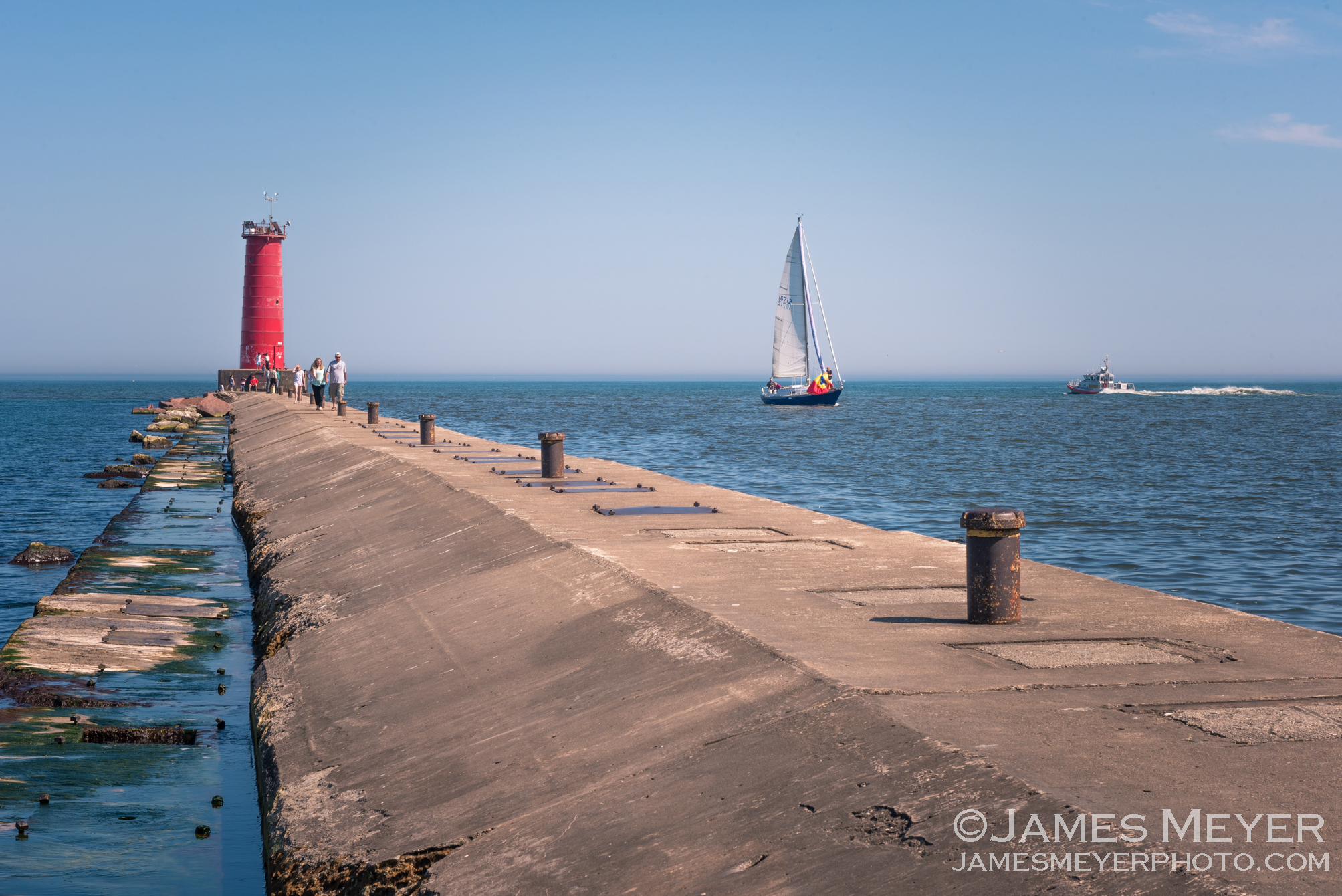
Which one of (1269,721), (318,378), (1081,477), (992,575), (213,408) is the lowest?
(1081,477)

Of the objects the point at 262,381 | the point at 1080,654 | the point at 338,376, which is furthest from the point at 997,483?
the point at 262,381

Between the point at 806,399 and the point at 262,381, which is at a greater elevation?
the point at 262,381

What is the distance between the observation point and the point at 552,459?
55.0ft

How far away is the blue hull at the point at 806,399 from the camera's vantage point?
83562 millimetres

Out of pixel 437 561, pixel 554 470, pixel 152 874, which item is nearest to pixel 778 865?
pixel 152 874

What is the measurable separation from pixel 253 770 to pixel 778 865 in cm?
484

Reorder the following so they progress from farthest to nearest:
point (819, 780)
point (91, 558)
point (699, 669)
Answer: point (91, 558) < point (699, 669) < point (819, 780)

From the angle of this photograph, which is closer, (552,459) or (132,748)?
(132,748)

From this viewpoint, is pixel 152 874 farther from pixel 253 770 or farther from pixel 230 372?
pixel 230 372

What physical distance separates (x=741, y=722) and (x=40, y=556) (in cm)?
1452

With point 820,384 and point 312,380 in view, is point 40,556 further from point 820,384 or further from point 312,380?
point 820,384

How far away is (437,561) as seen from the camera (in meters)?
10.9

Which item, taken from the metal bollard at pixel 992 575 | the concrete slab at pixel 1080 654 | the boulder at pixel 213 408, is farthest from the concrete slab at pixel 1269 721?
the boulder at pixel 213 408

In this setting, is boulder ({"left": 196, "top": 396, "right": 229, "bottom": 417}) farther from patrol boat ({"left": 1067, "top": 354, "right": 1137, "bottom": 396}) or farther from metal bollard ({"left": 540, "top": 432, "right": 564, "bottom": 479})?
patrol boat ({"left": 1067, "top": 354, "right": 1137, "bottom": 396})
